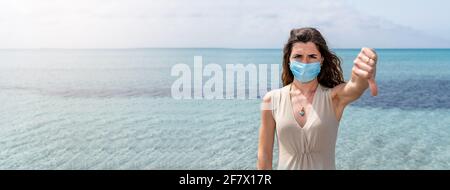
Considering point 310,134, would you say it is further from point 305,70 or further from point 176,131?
point 176,131

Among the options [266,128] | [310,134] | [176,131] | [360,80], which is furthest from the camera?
[176,131]

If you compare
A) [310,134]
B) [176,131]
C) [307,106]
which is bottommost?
[176,131]

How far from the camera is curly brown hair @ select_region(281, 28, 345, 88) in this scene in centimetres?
230

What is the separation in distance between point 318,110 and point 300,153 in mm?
234

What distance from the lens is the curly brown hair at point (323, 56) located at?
230cm

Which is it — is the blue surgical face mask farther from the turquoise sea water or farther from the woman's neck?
the turquoise sea water

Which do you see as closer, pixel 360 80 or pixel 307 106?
pixel 360 80

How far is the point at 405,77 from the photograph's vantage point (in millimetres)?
24109

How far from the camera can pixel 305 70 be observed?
7.67 ft

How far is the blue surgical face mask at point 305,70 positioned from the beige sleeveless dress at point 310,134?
0.09 m

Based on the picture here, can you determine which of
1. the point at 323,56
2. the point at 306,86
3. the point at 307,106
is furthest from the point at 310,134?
the point at 323,56

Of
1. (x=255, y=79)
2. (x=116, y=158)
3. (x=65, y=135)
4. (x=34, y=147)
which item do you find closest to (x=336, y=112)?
(x=116, y=158)

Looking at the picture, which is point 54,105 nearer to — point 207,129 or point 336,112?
point 207,129

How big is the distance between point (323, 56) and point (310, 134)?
43cm
